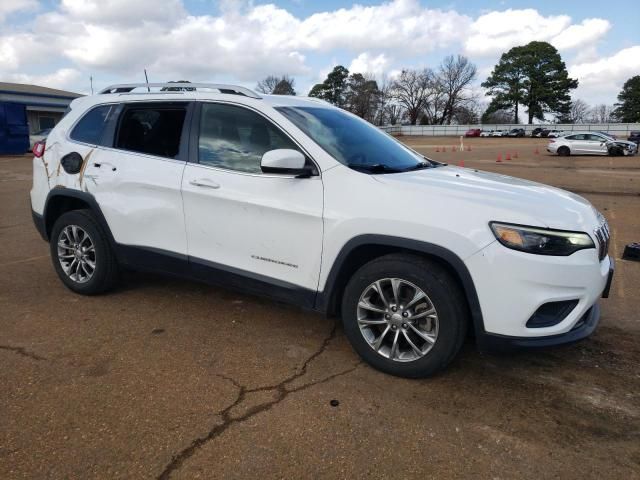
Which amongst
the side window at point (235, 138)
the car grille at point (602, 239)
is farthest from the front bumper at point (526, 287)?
the side window at point (235, 138)

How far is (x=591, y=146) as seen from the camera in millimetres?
28047

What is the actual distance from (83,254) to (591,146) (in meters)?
29.5

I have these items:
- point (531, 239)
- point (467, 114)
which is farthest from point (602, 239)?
point (467, 114)

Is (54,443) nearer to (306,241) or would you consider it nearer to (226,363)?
(226,363)

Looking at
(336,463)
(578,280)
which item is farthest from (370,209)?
(336,463)

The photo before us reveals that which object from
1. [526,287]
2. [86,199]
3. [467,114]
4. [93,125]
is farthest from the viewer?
[467,114]

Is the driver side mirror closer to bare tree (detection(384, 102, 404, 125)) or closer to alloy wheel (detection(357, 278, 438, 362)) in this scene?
alloy wheel (detection(357, 278, 438, 362))

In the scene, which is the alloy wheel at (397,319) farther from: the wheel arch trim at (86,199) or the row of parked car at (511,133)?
the row of parked car at (511,133)

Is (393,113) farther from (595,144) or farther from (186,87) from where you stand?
(186,87)

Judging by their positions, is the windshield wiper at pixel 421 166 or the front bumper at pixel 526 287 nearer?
the front bumper at pixel 526 287

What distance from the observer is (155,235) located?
13.3 feet

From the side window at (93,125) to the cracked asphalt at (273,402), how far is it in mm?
1439

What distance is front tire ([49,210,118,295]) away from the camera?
14.4 ft

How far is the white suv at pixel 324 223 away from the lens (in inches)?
112
